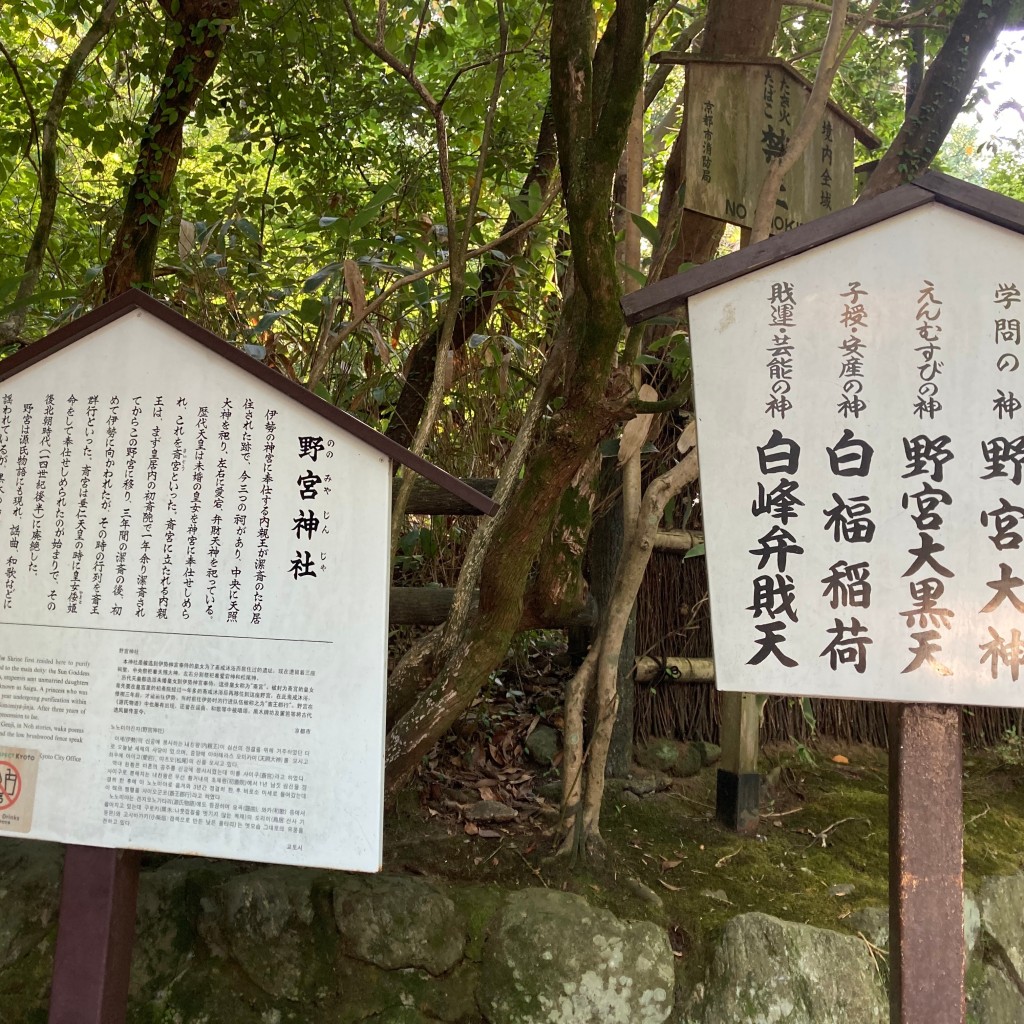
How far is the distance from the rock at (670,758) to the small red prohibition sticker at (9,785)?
2528 millimetres

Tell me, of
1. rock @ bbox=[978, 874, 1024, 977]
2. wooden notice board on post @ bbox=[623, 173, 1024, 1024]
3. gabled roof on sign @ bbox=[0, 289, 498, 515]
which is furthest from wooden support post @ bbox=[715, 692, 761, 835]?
gabled roof on sign @ bbox=[0, 289, 498, 515]

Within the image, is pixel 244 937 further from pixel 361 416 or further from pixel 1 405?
pixel 361 416

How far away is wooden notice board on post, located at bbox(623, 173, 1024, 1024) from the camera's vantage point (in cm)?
185

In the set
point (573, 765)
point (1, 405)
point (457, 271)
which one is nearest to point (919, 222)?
point (457, 271)

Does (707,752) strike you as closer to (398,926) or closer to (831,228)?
(398,926)

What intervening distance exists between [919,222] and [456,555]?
2566mm

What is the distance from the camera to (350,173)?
16.8ft

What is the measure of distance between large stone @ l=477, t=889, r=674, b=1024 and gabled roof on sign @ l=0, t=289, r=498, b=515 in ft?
4.76

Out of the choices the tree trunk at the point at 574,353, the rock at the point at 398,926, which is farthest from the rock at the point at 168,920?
the tree trunk at the point at 574,353

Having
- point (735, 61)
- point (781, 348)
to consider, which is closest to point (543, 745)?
point (781, 348)

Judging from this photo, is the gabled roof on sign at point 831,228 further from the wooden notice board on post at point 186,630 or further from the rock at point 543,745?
the rock at point 543,745

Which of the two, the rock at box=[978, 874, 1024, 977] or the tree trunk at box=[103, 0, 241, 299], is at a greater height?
the tree trunk at box=[103, 0, 241, 299]

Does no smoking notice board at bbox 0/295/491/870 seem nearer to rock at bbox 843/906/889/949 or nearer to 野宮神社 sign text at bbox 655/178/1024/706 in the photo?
野宮神社 sign text at bbox 655/178/1024/706

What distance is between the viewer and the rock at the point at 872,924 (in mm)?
2867
